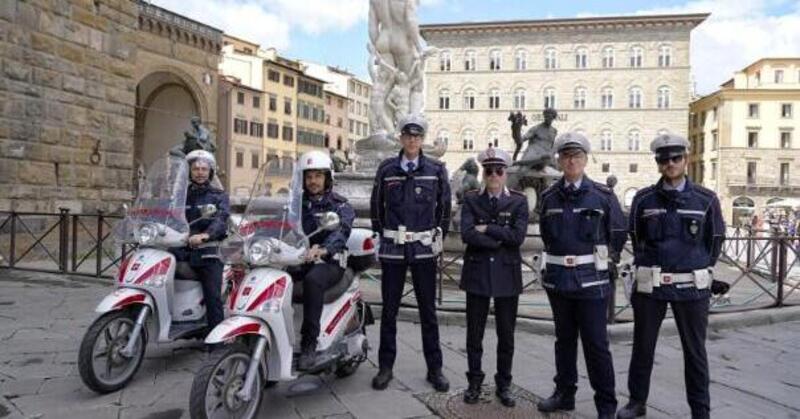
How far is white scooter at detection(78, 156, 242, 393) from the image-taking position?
4512mm

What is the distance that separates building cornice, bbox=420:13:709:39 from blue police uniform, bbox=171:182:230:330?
59621 mm

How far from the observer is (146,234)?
491 centimetres

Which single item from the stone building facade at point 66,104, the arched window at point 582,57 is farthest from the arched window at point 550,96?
the stone building facade at point 66,104

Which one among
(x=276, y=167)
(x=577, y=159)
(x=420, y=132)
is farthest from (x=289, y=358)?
(x=577, y=159)

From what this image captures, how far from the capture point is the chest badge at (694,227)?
4047 mm

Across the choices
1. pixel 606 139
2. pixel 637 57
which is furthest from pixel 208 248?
pixel 637 57

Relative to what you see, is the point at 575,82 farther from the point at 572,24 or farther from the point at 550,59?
the point at 572,24

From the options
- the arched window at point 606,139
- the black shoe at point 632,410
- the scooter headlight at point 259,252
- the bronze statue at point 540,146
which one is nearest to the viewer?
the scooter headlight at point 259,252

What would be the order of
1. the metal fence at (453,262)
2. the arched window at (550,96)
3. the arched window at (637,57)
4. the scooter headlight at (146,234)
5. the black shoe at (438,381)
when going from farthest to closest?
the arched window at (550,96)
the arched window at (637,57)
the metal fence at (453,262)
the scooter headlight at (146,234)
the black shoe at (438,381)

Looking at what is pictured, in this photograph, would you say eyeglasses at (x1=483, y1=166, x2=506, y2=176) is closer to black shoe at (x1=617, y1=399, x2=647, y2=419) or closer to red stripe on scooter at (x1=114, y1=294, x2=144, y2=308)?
black shoe at (x1=617, y1=399, x2=647, y2=419)

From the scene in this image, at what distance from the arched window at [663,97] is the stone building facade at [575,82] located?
9 cm

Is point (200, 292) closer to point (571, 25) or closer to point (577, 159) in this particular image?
point (577, 159)

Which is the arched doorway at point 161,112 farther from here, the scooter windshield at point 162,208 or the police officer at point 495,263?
the police officer at point 495,263

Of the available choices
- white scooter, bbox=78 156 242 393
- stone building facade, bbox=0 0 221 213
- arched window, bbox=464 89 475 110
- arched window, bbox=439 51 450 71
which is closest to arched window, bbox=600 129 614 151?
arched window, bbox=464 89 475 110
